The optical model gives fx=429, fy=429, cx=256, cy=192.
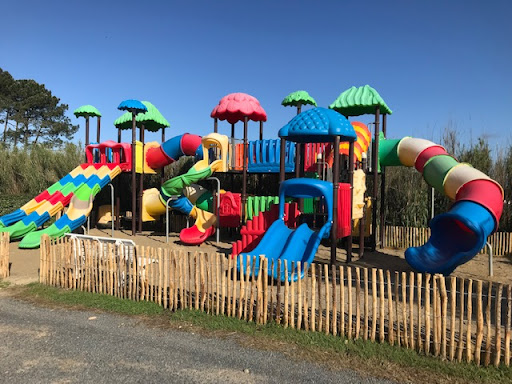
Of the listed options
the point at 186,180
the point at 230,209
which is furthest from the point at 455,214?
the point at 186,180

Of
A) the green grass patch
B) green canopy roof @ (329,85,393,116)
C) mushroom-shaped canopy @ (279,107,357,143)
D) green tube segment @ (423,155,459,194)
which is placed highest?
green canopy roof @ (329,85,393,116)

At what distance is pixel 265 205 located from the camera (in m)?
14.2

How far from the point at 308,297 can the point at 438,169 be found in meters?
5.64

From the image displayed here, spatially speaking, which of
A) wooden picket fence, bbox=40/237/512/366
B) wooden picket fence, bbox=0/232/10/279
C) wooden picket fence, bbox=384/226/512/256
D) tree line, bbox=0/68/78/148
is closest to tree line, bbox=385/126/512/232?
wooden picket fence, bbox=384/226/512/256

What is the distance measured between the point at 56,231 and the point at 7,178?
1206 centimetres

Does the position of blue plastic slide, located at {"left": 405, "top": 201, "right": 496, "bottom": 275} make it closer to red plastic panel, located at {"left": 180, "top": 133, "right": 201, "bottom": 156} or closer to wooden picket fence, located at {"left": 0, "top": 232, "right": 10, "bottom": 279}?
wooden picket fence, located at {"left": 0, "top": 232, "right": 10, "bottom": 279}

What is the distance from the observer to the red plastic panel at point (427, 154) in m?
11.8

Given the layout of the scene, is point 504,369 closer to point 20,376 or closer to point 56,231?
point 20,376

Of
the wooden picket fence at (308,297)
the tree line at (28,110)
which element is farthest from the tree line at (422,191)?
the tree line at (28,110)

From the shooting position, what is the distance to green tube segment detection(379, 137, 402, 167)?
13219 millimetres

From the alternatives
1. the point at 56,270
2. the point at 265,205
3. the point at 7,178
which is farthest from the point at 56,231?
the point at 7,178

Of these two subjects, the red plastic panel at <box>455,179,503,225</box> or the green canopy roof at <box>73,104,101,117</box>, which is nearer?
the red plastic panel at <box>455,179,503,225</box>

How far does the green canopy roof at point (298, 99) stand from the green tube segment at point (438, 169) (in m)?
6.92

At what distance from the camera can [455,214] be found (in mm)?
8453
